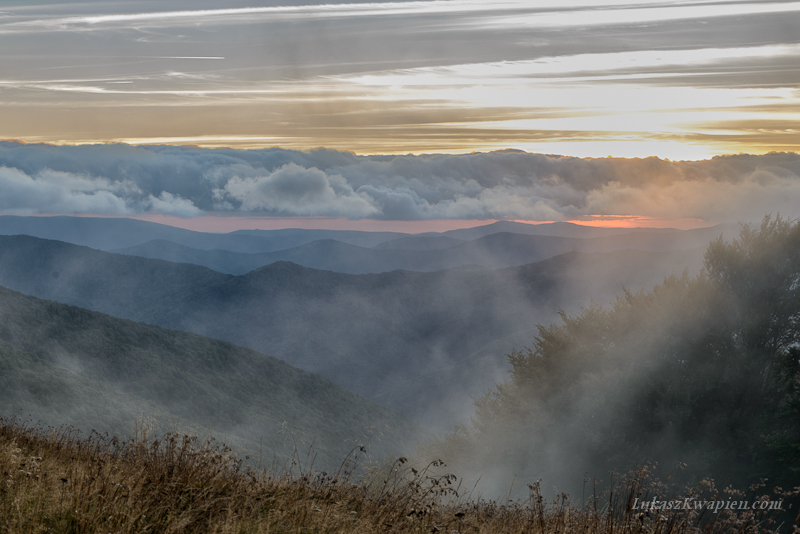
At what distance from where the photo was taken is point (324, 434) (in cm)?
10138

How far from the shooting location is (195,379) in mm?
102812

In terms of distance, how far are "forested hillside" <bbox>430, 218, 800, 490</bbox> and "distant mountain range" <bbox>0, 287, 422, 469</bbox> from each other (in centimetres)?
4904

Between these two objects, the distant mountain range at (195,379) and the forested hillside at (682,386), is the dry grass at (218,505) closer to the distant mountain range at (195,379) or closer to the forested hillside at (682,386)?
the forested hillside at (682,386)

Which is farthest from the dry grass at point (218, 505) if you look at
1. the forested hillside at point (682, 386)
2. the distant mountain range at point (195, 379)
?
the distant mountain range at point (195, 379)

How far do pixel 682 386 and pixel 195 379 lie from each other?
97.1 meters

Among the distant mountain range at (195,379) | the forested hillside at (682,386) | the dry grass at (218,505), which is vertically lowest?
the distant mountain range at (195,379)

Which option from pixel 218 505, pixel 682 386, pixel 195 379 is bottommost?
pixel 195 379

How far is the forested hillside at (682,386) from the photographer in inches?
755

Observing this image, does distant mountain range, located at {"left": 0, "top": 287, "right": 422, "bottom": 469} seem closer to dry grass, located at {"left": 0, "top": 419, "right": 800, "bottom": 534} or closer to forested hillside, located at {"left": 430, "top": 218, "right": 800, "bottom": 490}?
forested hillside, located at {"left": 430, "top": 218, "right": 800, "bottom": 490}

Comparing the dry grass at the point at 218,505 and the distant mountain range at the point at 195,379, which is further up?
the dry grass at the point at 218,505

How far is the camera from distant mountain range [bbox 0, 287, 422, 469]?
84.8 meters

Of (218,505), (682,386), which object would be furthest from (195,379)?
(218,505)

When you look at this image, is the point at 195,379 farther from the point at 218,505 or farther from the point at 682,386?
the point at 218,505

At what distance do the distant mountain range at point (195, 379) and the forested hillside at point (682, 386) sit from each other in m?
49.0
